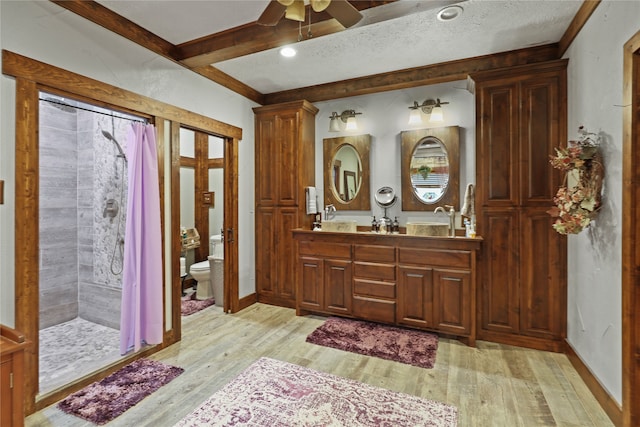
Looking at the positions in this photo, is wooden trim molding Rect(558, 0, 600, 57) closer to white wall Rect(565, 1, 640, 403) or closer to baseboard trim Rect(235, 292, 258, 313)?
white wall Rect(565, 1, 640, 403)

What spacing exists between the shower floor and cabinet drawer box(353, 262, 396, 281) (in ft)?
7.62

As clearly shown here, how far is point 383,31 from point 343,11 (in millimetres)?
1100

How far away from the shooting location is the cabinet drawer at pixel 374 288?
3223mm

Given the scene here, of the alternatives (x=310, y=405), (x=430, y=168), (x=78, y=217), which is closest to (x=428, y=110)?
(x=430, y=168)

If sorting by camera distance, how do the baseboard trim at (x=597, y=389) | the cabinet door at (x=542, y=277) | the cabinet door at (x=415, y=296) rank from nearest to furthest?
the baseboard trim at (x=597, y=389) → the cabinet door at (x=542, y=277) → the cabinet door at (x=415, y=296)

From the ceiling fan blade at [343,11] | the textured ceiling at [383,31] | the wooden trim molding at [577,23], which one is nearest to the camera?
the ceiling fan blade at [343,11]

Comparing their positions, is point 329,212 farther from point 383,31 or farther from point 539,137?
point 539,137

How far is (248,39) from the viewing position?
258 centimetres

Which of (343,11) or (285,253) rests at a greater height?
(343,11)

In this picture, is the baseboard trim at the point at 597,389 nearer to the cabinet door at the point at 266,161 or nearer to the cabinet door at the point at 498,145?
the cabinet door at the point at 498,145

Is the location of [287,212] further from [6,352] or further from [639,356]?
[639,356]

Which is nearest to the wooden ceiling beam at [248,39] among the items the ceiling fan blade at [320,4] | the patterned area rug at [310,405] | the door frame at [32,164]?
the door frame at [32,164]

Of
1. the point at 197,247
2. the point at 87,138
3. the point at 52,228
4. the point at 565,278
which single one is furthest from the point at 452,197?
the point at 52,228

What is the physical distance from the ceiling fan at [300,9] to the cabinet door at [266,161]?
2.23 metres
